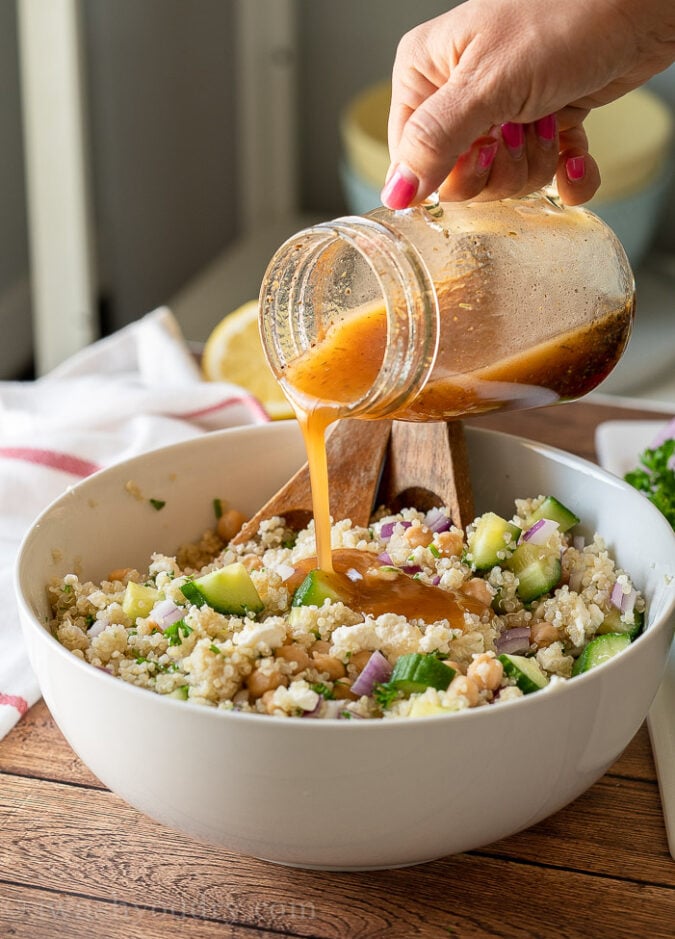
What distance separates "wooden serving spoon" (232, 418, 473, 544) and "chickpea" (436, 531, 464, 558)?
7cm

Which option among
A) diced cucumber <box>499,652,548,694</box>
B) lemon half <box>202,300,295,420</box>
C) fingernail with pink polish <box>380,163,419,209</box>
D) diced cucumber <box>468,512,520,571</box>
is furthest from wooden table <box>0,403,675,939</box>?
lemon half <box>202,300,295,420</box>

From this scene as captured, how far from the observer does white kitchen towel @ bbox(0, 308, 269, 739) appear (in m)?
1.58

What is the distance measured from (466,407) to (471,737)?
→ 0.42m

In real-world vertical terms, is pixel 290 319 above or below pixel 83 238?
above

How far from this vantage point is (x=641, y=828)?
1040 mm

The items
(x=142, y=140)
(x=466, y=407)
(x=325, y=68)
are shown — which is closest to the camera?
(x=466, y=407)

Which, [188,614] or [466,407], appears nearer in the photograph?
[188,614]

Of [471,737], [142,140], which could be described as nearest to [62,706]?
[471,737]

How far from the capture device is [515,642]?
1106mm

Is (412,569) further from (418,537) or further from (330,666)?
(330,666)

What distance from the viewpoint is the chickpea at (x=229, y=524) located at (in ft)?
4.50

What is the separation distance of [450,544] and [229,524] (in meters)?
0.30

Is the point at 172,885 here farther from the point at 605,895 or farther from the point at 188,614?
the point at 605,895

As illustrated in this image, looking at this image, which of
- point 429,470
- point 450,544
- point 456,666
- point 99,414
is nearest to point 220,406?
point 99,414
